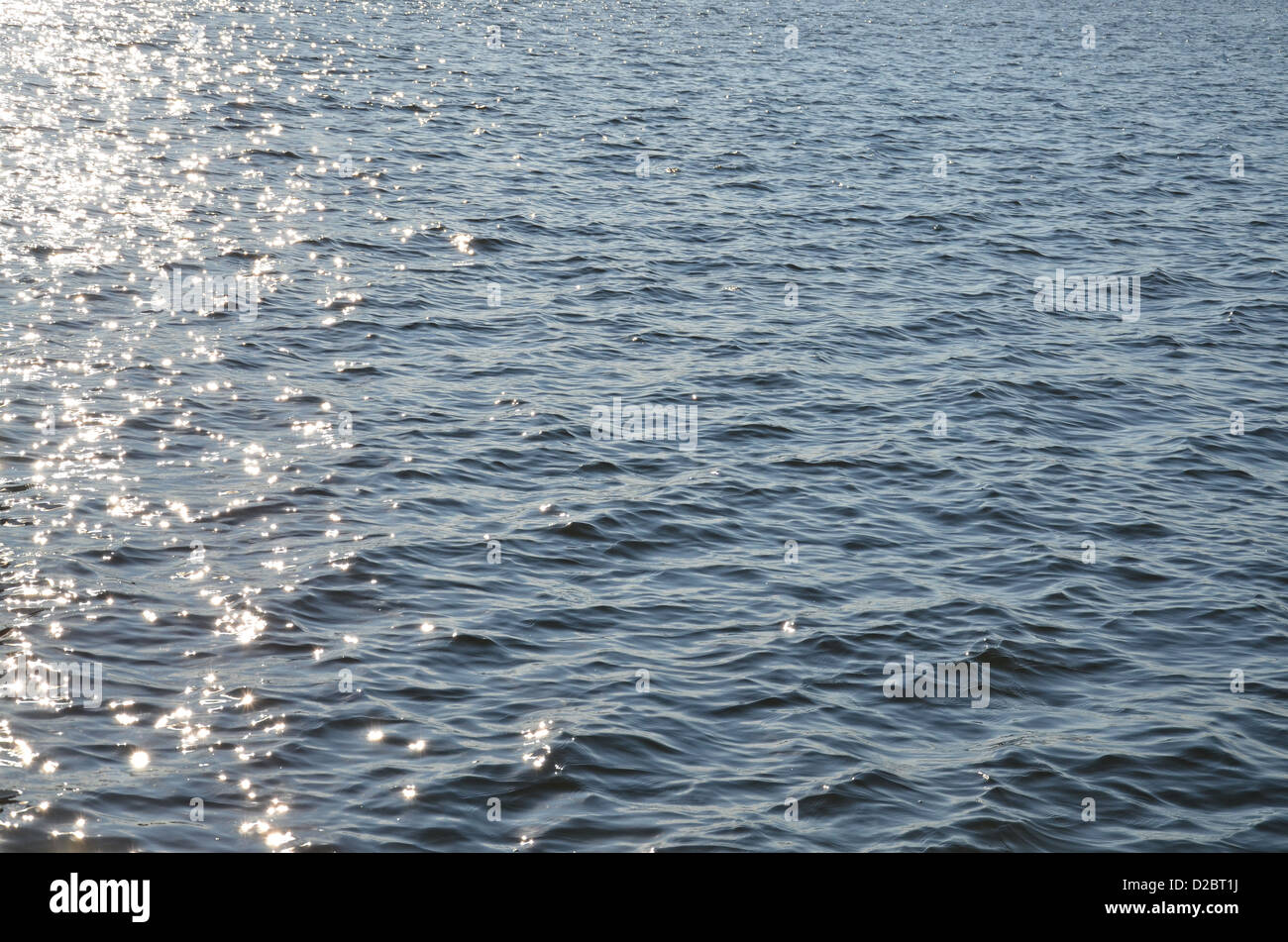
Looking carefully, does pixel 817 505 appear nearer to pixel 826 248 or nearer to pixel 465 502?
pixel 465 502

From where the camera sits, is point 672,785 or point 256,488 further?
point 256,488

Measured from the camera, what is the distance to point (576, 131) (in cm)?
3928

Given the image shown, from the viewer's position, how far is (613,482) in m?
20.0
